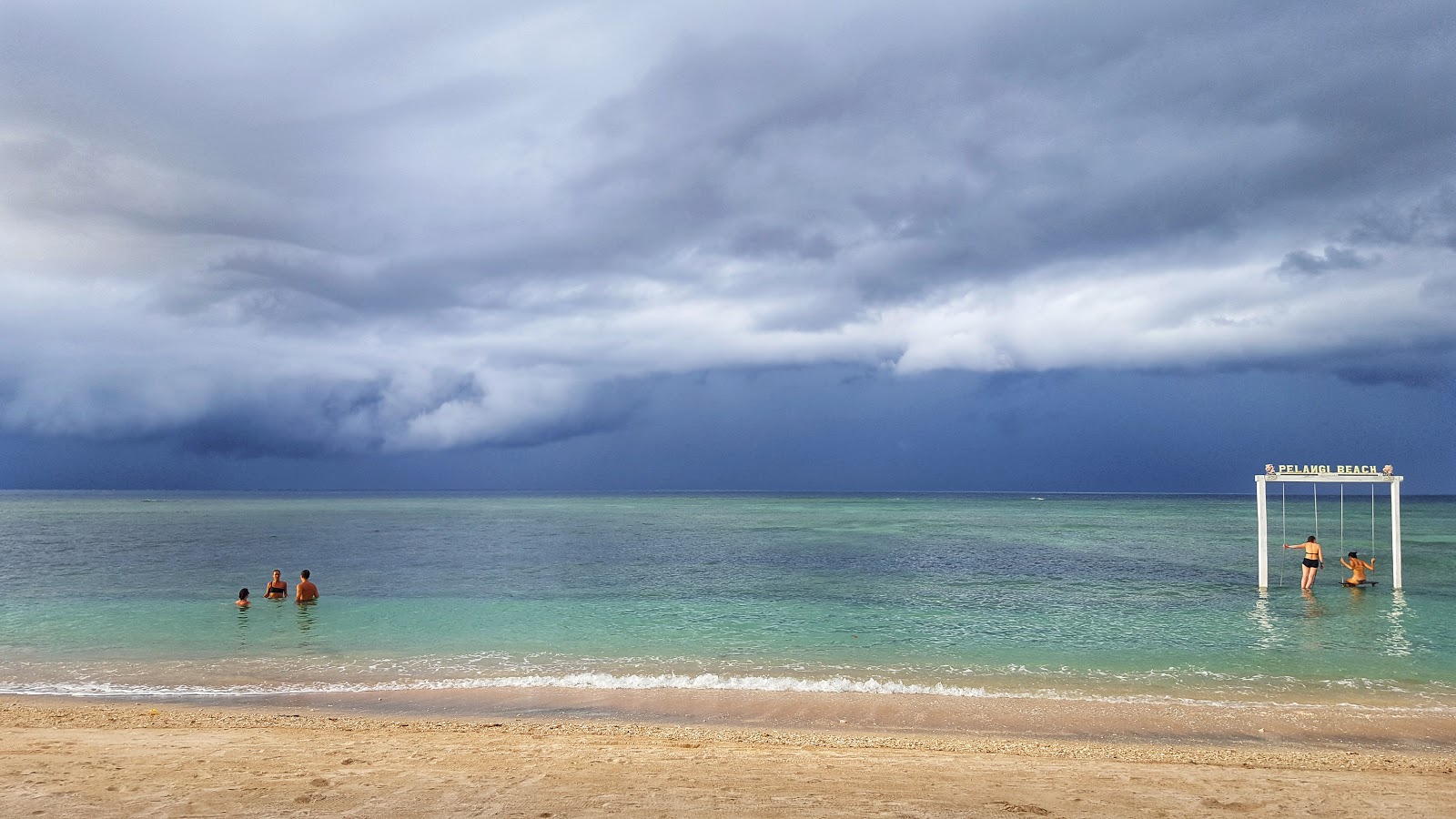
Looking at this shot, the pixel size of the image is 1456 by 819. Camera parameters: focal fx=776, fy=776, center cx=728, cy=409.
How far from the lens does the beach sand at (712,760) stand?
8.21 metres

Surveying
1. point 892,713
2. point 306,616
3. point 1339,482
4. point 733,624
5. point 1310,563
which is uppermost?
point 1339,482

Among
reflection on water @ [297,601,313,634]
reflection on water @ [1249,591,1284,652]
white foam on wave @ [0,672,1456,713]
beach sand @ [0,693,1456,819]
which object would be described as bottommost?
reflection on water @ [297,601,313,634]

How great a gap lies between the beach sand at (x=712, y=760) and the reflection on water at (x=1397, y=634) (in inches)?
234

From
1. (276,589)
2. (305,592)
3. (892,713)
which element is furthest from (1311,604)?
(276,589)

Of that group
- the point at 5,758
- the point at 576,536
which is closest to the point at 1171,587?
the point at 5,758

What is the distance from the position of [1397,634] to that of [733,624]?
55.2 ft

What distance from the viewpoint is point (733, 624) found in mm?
20906

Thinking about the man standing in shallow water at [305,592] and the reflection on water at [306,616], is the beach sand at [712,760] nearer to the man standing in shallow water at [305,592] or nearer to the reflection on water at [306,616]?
the reflection on water at [306,616]

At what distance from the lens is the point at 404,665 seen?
53.6 feet

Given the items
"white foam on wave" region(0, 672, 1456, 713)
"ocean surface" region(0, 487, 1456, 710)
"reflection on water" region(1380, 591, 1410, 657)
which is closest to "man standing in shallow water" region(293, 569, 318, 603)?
"ocean surface" region(0, 487, 1456, 710)

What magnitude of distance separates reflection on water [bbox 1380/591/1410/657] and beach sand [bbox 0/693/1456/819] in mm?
5945

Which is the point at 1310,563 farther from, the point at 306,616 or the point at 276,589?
the point at 276,589

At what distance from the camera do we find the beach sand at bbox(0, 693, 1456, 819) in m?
8.21

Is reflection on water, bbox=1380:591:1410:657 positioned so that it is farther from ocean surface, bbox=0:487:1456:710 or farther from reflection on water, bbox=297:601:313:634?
reflection on water, bbox=297:601:313:634
